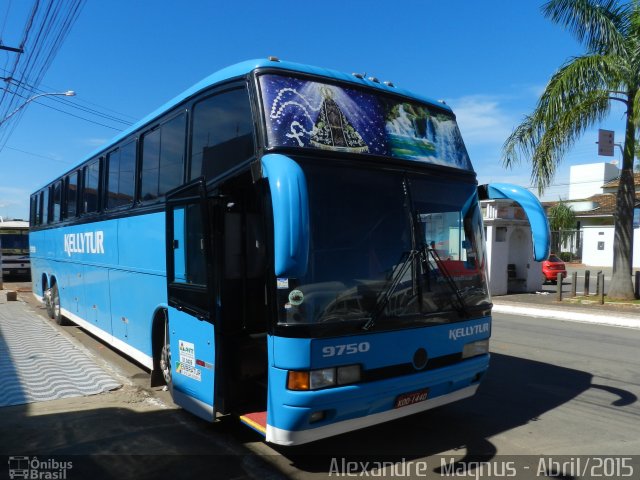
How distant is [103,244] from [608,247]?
133 ft

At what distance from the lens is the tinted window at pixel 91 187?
902 centimetres

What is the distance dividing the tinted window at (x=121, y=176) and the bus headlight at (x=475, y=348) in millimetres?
4854

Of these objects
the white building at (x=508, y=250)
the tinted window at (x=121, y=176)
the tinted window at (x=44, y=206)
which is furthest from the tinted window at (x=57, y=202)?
the white building at (x=508, y=250)

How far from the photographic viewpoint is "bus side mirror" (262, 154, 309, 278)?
3.45 m

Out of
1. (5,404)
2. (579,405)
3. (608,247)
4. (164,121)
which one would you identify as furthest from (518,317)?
(608,247)

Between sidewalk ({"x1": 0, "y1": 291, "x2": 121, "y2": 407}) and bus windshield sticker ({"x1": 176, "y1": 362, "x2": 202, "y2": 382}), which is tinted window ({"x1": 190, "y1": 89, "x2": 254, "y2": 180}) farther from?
sidewalk ({"x1": 0, "y1": 291, "x2": 121, "y2": 407})

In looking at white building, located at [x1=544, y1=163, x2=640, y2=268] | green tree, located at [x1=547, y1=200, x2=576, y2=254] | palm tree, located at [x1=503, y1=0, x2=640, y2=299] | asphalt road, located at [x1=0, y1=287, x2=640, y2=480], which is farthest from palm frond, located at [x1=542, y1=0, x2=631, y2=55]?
green tree, located at [x1=547, y1=200, x2=576, y2=254]

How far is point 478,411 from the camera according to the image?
5.95 meters

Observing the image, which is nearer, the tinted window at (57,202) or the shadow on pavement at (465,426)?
the shadow on pavement at (465,426)

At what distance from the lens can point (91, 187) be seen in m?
9.38

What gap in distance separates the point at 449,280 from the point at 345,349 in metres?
Answer: 1.31

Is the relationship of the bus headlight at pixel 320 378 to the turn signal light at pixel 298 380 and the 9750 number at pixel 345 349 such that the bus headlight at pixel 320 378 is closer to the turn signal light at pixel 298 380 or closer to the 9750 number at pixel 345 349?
the turn signal light at pixel 298 380

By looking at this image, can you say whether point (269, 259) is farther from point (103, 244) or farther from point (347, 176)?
point (103, 244)

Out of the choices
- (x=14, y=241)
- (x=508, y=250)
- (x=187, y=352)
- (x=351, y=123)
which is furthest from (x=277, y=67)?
(x=14, y=241)
